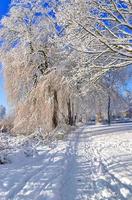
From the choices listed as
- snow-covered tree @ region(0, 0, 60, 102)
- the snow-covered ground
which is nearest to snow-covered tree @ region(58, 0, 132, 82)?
the snow-covered ground

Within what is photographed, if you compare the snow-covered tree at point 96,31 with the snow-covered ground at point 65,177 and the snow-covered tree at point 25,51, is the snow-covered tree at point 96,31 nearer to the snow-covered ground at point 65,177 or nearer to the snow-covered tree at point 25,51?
the snow-covered ground at point 65,177

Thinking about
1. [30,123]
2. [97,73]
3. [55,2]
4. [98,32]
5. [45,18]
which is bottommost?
[30,123]

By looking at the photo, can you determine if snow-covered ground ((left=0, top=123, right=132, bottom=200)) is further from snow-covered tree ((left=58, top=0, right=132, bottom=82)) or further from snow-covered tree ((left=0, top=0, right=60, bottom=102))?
snow-covered tree ((left=0, top=0, right=60, bottom=102))

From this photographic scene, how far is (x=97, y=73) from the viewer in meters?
11.3

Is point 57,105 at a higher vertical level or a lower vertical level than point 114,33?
lower

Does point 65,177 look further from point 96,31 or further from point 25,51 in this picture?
point 25,51

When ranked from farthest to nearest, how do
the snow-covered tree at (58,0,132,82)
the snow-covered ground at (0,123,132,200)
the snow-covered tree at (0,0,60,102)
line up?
the snow-covered tree at (0,0,60,102) → the snow-covered tree at (58,0,132,82) → the snow-covered ground at (0,123,132,200)

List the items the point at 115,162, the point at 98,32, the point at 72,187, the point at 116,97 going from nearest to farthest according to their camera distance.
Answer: the point at 72,187 → the point at 115,162 → the point at 98,32 → the point at 116,97

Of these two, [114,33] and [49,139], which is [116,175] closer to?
[114,33]

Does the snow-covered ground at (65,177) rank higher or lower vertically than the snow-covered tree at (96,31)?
lower

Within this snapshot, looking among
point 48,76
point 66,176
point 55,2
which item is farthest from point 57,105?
point 66,176

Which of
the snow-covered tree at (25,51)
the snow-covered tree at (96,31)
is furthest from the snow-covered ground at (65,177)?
the snow-covered tree at (25,51)

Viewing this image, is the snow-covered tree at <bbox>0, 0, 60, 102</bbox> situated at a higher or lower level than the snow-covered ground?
higher

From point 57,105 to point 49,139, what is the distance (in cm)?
497
